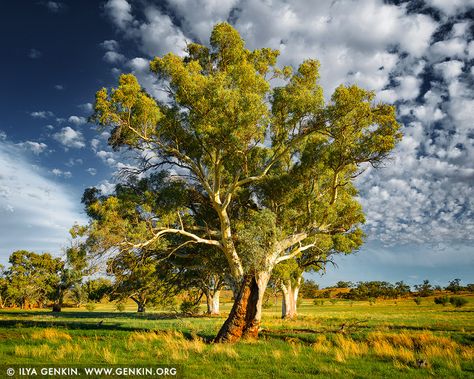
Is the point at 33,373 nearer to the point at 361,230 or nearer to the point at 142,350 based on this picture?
the point at 142,350

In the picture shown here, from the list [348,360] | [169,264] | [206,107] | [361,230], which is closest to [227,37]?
[206,107]

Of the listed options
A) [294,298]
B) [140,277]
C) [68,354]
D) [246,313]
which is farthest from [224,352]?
[294,298]

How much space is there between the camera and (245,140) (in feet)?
70.0

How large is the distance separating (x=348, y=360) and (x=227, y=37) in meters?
20.9

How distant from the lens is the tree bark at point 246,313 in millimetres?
17984

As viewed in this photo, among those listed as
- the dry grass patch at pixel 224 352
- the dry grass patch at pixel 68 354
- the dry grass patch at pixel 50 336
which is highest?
the dry grass patch at pixel 224 352

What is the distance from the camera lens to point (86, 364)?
1133cm

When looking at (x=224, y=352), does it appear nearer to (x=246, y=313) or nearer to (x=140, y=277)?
(x=246, y=313)

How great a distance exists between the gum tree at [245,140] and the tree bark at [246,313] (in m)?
0.05

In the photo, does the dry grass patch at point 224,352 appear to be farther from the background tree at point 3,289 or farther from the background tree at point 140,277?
the background tree at point 3,289

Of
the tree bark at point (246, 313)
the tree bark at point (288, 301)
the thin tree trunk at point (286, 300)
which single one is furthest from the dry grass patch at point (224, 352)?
the thin tree trunk at point (286, 300)

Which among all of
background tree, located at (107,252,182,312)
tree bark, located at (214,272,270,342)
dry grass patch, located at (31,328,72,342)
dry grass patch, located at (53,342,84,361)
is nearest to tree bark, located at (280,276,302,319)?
background tree, located at (107,252,182,312)

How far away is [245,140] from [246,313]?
9.77m

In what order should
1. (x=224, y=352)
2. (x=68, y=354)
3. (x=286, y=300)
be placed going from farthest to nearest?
(x=286, y=300) < (x=224, y=352) < (x=68, y=354)
